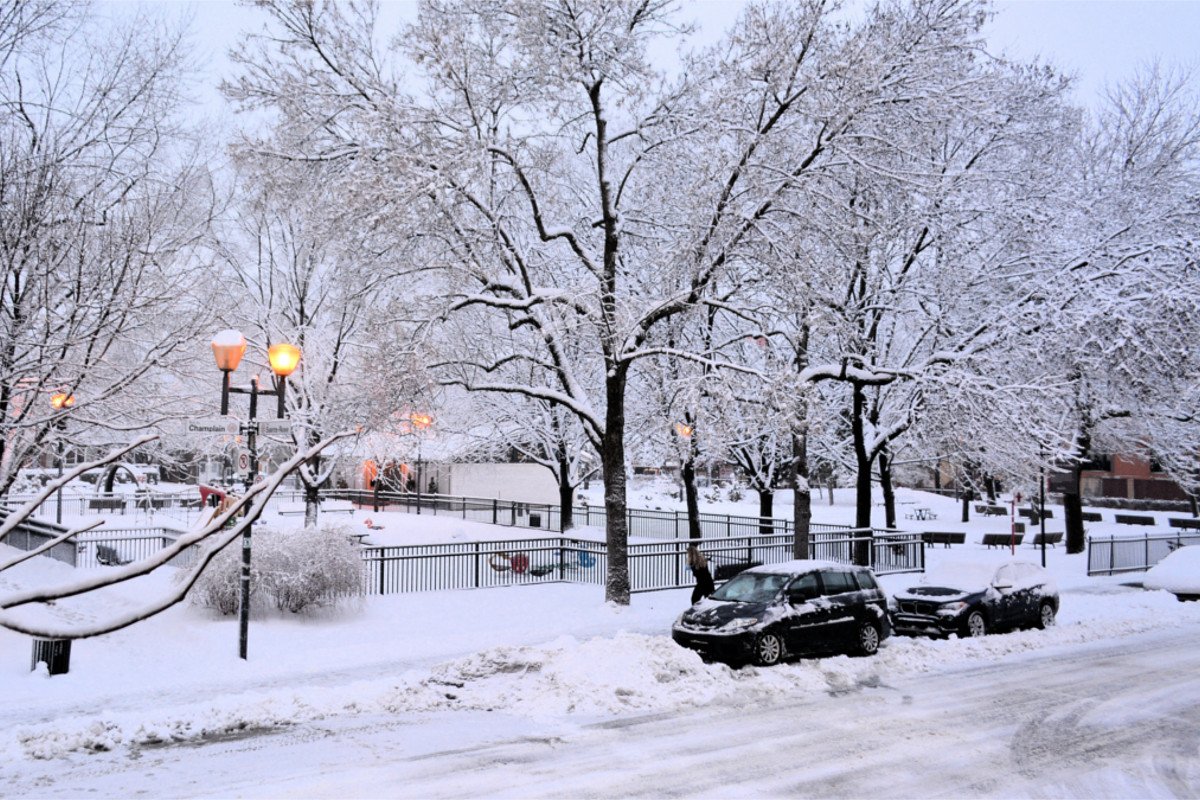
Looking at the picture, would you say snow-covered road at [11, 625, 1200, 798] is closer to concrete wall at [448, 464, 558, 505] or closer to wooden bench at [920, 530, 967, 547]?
wooden bench at [920, 530, 967, 547]

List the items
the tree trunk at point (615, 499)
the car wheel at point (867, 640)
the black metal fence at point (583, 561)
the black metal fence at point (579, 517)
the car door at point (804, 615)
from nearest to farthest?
1. the car door at point (804, 615)
2. the car wheel at point (867, 640)
3. the tree trunk at point (615, 499)
4. the black metal fence at point (583, 561)
5. the black metal fence at point (579, 517)

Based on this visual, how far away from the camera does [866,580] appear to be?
1532cm

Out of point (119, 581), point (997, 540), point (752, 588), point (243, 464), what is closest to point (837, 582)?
point (752, 588)

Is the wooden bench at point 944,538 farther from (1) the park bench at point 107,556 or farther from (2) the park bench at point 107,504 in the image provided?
(2) the park bench at point 107,504

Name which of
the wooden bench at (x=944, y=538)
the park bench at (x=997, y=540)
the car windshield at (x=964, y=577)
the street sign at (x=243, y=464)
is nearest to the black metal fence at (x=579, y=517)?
the wooden bench at (x=944, y=538)

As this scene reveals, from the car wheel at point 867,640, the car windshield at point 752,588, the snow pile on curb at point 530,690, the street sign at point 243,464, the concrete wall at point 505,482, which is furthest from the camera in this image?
the concrete wall at point 505,482

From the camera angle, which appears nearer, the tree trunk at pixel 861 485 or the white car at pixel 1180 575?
the white car at pixel 1180 575

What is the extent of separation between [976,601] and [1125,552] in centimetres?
1484

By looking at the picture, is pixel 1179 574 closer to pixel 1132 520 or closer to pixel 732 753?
pixel 732 753

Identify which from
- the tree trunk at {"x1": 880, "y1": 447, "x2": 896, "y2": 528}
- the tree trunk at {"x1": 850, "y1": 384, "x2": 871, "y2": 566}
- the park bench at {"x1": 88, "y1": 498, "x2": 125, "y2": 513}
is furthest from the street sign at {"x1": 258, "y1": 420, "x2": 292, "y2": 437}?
the park bench at {"x1": 88, "y1": 498, "x2": 125, "y2": 513}

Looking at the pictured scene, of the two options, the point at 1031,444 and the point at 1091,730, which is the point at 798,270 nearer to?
the point at 1031,444

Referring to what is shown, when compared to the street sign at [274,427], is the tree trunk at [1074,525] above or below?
below

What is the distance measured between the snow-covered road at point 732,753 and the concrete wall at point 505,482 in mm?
34465

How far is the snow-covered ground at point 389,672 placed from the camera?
31.4 feet
